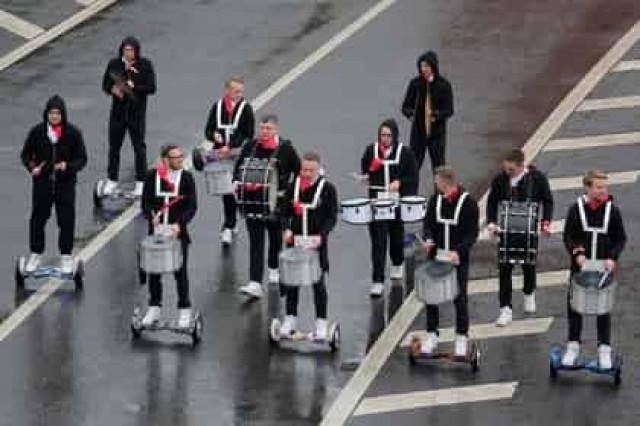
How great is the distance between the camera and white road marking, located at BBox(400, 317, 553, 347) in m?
30.3

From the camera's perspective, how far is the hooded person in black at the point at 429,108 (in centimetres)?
3394

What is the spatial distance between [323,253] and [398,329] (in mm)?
1570

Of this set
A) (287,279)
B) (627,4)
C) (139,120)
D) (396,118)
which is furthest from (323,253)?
(627,4)

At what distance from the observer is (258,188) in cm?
3098

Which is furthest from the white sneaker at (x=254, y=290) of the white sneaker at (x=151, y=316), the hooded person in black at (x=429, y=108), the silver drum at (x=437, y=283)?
the hooded person in black at (x=429, y=108)

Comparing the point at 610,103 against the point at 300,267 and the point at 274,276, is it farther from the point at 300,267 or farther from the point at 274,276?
the point at 300,267

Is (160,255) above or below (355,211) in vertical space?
below

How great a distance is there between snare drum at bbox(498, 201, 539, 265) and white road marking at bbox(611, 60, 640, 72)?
38.0ft

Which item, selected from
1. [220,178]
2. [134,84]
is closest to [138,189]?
[134,84]

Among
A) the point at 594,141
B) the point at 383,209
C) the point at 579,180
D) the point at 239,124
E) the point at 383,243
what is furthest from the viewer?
the point at 594,141

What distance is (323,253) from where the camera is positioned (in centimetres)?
2984

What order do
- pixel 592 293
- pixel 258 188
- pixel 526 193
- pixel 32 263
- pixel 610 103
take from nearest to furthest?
pixel 592 293
pixel 526 193
pixel 258 188
pixel 32 263
pixel 610 103

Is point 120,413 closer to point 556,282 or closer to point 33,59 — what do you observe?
point 556,282

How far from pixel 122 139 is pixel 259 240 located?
4778 millimetres
